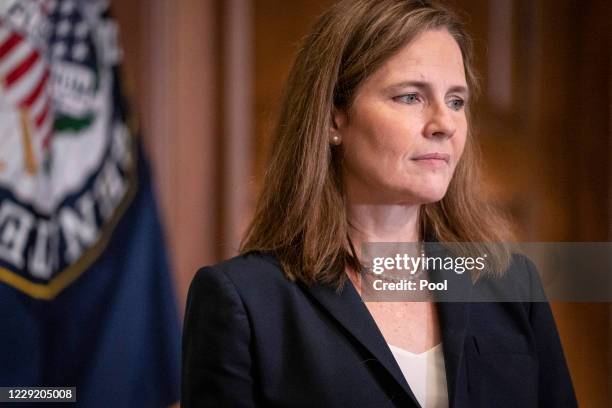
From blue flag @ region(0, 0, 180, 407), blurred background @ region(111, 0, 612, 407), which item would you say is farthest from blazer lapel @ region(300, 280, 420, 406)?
blue flag @ region(0, 0, 180, 407)

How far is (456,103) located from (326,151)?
0.52 feet

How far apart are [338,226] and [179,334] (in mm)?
532

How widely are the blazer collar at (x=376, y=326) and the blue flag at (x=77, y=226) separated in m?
0.49

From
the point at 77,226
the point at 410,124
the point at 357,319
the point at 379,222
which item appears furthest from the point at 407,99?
the point at 77,226

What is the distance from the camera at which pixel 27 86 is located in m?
1.14

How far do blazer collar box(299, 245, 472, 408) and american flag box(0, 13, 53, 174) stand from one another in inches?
22.5

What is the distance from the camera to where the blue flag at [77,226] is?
1133 millimetres

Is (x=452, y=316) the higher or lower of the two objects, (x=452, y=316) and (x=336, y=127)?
the lower

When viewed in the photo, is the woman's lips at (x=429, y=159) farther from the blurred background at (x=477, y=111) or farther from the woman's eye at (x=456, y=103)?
the blurred background at (x=477, y=111)

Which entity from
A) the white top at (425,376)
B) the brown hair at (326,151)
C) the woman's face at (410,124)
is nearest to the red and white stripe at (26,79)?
the brown hair at (326,151)

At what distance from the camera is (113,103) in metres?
1.22

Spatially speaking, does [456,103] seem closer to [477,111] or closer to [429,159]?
[429,159]

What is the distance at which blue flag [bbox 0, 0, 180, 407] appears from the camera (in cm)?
113

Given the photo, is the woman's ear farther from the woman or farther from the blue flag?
the blue flag
